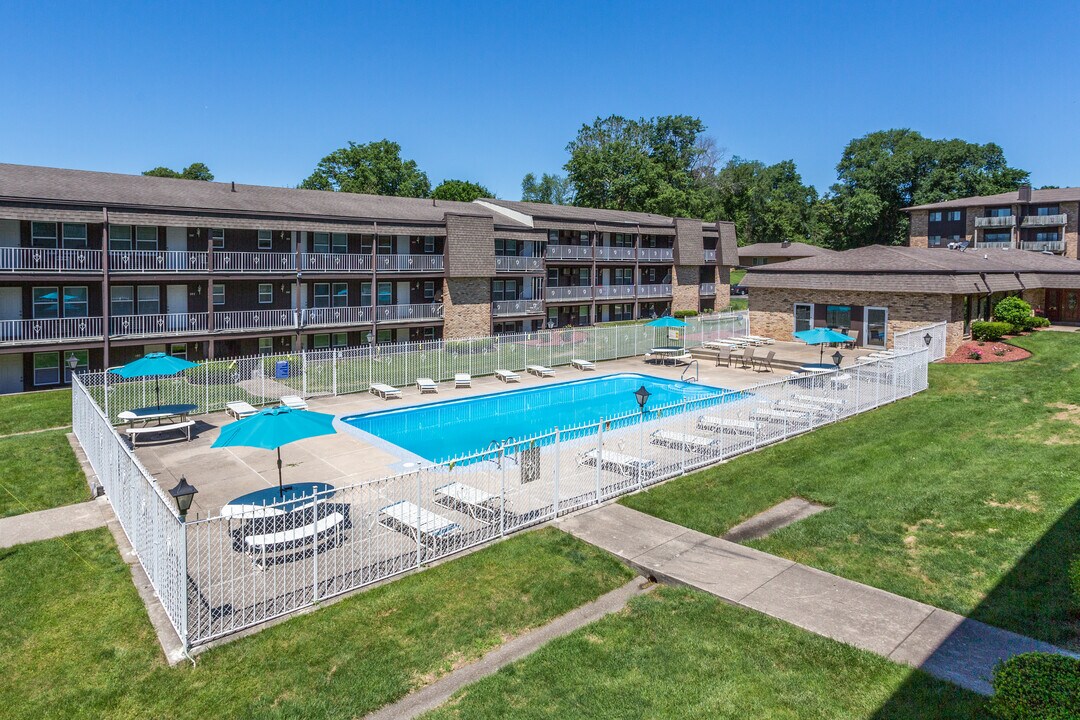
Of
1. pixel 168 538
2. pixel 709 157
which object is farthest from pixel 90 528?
pixel 709 157

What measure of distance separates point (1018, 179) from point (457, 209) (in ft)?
249

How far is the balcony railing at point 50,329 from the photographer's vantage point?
2419 centimetres

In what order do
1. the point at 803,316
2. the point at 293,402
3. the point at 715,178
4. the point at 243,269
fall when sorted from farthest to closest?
the point at 715,178
the point at 803,316
the point at 243,269
the point at 293,402

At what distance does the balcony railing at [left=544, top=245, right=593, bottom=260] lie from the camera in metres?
44.4

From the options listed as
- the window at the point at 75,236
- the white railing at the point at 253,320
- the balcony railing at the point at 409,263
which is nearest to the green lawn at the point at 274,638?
the white railing at the point at 253,320

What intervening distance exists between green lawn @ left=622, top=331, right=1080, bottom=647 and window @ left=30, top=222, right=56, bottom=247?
84.1ft

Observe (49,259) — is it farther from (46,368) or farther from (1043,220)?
(1043,220)

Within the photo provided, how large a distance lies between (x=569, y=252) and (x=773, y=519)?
114 ft

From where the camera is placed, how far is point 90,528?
38.4 feet

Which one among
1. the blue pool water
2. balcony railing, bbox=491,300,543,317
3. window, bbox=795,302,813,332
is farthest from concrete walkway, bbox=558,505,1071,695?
balcony railing, bbox=491,300,543,317

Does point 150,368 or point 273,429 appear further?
point 150,368

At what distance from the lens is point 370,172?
7419 centimetres

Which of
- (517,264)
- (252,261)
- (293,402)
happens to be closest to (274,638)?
(293,402)

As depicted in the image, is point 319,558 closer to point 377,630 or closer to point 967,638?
point 377,630
